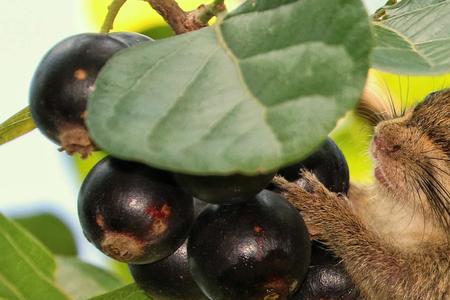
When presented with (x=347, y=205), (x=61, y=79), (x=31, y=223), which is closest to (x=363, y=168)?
(x=347, y=205)

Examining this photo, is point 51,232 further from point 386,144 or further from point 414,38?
point 414,38

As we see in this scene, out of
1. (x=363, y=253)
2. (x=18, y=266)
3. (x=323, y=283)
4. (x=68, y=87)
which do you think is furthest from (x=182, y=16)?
(x=363, y=253)

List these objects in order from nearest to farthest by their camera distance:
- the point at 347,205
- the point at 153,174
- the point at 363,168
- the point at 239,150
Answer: the point at 239,150 < the point at 153,174 < the point at 347,205 < the point at 363,168

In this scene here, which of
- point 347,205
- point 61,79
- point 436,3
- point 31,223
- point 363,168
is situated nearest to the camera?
point 61,79

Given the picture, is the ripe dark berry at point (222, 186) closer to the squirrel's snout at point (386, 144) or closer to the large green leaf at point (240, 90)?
the large green leaf at point (240, 90)

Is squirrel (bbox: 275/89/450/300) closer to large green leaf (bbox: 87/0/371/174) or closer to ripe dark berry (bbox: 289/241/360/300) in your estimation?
ripe dark berry (bbox: 289/241/360/300)

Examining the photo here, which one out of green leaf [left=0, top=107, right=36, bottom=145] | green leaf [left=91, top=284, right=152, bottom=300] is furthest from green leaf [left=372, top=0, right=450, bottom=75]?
green leaf [left=91, top=284, right=152, bottom=300]

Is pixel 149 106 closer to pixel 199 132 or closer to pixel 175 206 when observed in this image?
pixel 199 132
